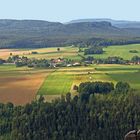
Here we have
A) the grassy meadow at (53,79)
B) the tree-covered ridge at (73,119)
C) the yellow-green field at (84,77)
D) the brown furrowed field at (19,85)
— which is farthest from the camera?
the yellow-green field at (84,77)

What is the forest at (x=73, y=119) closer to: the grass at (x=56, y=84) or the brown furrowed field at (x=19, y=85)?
the brown furrowed field at (x=19, y=85)

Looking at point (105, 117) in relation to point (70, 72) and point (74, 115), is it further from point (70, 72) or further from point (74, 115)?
point (70, 72)

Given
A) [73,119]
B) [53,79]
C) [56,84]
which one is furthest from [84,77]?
[73,119]

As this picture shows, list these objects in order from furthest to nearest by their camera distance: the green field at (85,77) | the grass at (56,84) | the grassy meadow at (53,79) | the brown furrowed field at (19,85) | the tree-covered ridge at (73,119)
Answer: the green field at (85,77)
the grass at (56,84)
the grassy meadow at (53,79)
the brown furrowed field at (19,85)
the tree-covered ridge at (73,119)

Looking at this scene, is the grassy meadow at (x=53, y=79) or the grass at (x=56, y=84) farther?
the grass at (x=56, y=84)

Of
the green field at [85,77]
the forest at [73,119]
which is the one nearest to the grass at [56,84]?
the green field at [85,77]

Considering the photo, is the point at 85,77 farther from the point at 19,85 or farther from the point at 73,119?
the point at 73,119

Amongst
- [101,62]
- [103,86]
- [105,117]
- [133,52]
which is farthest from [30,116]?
[133,52]

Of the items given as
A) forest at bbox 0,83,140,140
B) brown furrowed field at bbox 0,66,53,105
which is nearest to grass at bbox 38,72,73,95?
brown furrowed field at bbox 0,66,53,105
